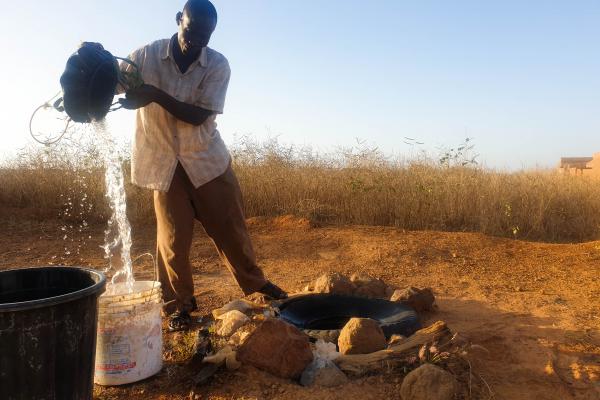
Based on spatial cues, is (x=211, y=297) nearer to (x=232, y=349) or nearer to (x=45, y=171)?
(x=232, y=349)

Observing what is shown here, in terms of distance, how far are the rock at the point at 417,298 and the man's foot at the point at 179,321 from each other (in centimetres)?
134

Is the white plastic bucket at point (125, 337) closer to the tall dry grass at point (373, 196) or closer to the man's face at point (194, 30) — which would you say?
the man's face at point (194, 30)

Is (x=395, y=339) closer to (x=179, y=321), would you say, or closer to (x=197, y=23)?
(x=179, y=321)

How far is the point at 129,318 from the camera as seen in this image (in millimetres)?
2234

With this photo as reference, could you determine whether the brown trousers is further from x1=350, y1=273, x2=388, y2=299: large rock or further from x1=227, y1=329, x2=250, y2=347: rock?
x1=350, y1=273, x2=388, y2=299: large rock

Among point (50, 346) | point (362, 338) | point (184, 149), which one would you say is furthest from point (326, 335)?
point (50, 346)

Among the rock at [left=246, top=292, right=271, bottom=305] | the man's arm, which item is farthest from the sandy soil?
the man's arm

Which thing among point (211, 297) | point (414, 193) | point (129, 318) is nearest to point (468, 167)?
point (414, 193)

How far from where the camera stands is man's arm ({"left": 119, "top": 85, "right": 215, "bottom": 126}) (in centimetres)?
252

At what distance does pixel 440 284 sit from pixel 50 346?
314 centimetres

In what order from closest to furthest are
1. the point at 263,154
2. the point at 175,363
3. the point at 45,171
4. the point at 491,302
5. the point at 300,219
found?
1. the point at 175,363
2. the point at 491,302
3. the point at 300,219
4. the point at 45,171
5. the point at 263,154

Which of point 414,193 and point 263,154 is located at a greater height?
point 263,154

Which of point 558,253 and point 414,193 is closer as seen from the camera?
point 558,253

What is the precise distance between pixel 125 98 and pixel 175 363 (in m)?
1.36
